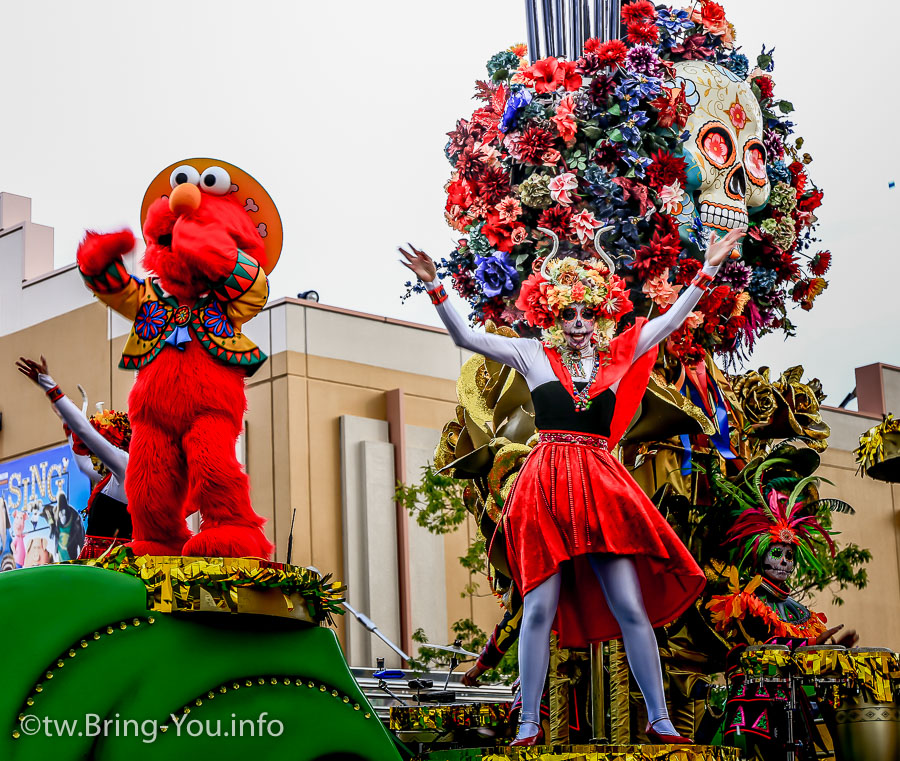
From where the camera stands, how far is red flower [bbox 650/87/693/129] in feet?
25.4

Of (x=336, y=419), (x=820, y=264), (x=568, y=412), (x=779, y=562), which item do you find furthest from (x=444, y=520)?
(x=568, y=412)

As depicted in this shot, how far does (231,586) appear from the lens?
4.89 metres

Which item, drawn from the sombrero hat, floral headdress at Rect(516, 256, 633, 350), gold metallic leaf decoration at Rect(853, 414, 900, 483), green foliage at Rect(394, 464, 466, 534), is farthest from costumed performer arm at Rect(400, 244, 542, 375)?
green foliage at Rect(394, 464, 466, 534)

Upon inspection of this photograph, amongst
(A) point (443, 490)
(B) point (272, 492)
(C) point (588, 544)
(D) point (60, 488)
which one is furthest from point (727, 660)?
(D) point (60, 488)

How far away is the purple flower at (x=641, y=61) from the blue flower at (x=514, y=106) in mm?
557

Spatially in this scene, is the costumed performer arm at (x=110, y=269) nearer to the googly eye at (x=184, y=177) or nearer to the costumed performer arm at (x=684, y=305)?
the googly eye at (x=184, y=177)

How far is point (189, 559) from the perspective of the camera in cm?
505

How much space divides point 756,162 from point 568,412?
2.97 meters

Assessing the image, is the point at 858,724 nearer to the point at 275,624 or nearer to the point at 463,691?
the point at 275,624

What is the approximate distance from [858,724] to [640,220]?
2870 mm

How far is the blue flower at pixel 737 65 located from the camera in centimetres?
850

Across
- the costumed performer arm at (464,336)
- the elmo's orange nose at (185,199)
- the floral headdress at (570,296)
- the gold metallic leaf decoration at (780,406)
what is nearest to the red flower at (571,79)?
the floral headdress at (570,296)

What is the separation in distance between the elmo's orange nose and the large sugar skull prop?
123 inches

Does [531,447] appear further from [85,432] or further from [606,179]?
[85,432]
